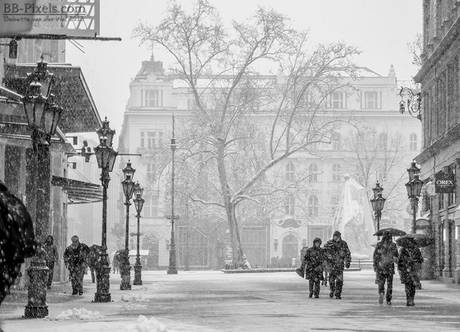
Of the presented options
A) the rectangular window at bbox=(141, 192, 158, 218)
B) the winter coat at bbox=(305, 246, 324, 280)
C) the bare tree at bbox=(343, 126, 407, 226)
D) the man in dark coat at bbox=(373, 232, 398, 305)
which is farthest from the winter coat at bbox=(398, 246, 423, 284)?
the rectangular window at bbox=(141, 192, 158, 218)

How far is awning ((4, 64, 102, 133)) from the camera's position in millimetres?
27859

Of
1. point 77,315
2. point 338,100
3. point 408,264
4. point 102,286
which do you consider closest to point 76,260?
point 102,286

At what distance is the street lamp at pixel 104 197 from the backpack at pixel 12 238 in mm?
19269

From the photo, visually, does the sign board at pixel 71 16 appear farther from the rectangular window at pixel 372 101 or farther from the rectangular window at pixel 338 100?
the rectangular window at pixel 372 101

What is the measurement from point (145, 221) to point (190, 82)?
37.8 metres

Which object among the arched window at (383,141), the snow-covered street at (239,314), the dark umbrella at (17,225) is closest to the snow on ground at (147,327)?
the snow-covered street at (239,314)

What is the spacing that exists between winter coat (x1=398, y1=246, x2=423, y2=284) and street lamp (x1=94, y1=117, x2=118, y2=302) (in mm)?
6688

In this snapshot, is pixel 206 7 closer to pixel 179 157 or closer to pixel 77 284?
pixel 179 157

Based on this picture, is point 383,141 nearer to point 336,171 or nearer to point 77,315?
point 336,171

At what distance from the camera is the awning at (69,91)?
91.4 ft

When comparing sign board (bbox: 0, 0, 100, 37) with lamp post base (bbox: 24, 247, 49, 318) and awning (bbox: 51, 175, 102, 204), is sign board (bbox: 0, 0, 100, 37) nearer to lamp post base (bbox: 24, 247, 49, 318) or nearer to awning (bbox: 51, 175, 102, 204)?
lamp post base (bbox: 24, 247, 49, 318)

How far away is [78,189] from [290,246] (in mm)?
57861

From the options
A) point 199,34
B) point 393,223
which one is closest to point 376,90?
point 393,223

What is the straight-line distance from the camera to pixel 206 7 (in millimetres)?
57938
